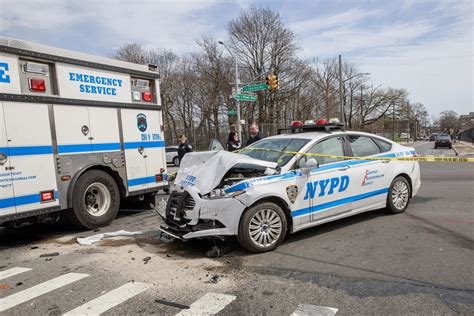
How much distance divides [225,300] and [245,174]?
1960mm

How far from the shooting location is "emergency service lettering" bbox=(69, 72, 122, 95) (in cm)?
605

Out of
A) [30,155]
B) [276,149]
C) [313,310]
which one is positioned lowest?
[313,310]

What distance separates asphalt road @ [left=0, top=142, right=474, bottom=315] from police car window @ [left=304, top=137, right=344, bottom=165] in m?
1.15

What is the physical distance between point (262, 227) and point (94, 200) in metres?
3.51

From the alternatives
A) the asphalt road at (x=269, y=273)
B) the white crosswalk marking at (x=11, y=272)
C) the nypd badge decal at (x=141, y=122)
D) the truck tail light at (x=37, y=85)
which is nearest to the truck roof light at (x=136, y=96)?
the nypd badge decal at (x=141, y=122)

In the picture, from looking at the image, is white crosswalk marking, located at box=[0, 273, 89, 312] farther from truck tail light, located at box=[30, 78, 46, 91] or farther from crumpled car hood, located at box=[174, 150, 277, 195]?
truck tail light, located at box=[30, 78, 46, 91]

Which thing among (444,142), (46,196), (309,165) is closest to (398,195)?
(309,165)

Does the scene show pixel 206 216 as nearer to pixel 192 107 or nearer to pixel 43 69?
pixel 43 69

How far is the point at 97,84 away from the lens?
6340mm

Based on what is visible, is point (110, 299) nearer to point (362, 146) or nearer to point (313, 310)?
point (313, 310)

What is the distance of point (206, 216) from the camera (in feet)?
14.7

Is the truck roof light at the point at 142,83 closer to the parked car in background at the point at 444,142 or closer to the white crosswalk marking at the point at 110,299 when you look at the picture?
the white crosswalk marking at the point at 110,299

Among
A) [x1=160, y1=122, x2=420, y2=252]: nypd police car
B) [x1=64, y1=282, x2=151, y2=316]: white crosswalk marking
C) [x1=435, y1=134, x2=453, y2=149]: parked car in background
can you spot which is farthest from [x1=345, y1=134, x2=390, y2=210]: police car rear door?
[x1=435, y1=134, x2=453, y2=149]: parked car in background

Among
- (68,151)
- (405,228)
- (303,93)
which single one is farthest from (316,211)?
(303,93)
